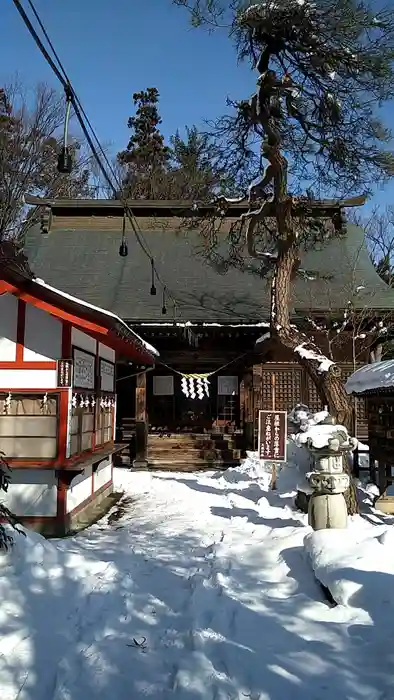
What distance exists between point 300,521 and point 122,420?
9.72 meters

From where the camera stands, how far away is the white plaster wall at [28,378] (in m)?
8.30

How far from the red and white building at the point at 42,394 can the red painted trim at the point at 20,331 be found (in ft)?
0.05

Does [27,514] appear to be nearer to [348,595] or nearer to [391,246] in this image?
[348,595]

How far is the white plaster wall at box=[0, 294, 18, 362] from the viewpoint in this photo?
8406 millimetres

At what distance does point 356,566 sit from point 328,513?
72.4 inches

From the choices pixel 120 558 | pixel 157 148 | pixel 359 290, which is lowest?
pixel 120 558

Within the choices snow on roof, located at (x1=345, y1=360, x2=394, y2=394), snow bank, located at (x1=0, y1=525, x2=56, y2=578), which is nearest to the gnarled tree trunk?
snow on roof, located at (x1=345, y1=360, x2=394, y2=394)

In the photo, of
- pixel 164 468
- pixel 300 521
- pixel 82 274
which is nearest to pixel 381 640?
pixel 300 521

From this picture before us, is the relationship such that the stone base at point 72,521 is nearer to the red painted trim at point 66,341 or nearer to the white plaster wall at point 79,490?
the white plaster wall at point 79,490

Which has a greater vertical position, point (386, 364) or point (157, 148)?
point (157, 148)

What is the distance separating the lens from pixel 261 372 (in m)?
16.5

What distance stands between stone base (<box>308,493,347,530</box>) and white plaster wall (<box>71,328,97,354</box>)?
4184mm

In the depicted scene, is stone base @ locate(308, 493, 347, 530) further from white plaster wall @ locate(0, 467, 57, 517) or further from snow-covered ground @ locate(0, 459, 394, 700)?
white plaster wall @ locate(0, 467, 57, 517)

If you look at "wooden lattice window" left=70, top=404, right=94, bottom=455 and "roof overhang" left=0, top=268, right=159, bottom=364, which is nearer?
"roof overhang" left=0, top=268, right=159, bottom=364
